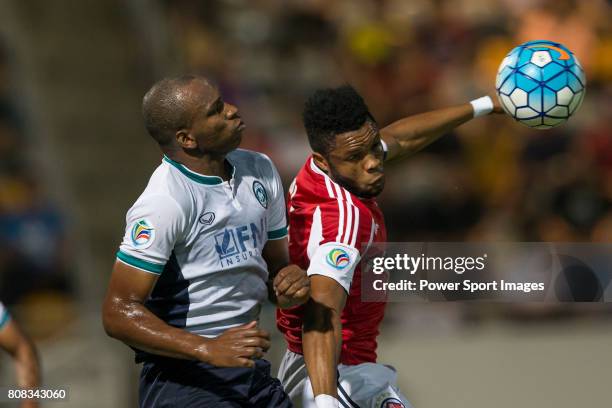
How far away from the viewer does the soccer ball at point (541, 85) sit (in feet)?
17.5

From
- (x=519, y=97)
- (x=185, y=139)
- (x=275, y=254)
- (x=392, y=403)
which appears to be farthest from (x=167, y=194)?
(x=519, y=97)

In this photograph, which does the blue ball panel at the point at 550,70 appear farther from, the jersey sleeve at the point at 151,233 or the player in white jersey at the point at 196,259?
the jersey sleeve at the point at 151,233

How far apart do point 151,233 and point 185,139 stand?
479mm

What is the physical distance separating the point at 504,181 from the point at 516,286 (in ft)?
11.8

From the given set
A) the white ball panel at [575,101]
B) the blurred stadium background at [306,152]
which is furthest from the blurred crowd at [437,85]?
the white ball panel at [575,101]

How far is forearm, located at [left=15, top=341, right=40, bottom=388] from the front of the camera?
507 cm

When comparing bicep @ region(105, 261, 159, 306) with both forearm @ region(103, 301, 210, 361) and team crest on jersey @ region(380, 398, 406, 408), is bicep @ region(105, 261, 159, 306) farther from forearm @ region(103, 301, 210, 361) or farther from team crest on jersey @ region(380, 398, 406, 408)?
team crest on jersey @ region(380, 398, 406, 408)

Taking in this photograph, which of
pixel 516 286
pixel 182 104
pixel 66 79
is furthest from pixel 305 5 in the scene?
pixel 182 104

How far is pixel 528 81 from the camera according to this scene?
5348 mm

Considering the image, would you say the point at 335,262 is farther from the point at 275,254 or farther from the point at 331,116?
the point at 331,116

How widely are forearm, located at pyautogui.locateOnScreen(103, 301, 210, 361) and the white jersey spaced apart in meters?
0.18

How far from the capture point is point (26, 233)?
11.3 m

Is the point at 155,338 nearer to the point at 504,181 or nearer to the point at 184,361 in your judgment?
the point at 184,361

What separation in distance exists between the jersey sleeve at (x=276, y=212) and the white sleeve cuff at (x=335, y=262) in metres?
0.26
